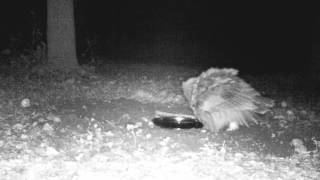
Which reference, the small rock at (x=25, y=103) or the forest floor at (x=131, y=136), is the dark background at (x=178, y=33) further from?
the small rock at (x=25, y=103)

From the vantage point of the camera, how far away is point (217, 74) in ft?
20.8

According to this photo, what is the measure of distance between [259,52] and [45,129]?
6861mm

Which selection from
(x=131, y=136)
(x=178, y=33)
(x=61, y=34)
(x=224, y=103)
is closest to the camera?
(x=131, y=136)

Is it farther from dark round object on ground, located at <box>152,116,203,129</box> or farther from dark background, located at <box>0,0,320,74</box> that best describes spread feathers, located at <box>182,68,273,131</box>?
dark background, located at <box>0,0,320,74</box>

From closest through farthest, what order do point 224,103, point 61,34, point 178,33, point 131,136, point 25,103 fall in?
point 131,136 → point 224,103 → point 25,103 → point 61,34 → point 178,33

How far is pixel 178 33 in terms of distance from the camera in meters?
12.7

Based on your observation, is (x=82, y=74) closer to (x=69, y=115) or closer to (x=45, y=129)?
(x=69, y=115)

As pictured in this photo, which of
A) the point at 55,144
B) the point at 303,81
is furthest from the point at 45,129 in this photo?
the point at 303,81

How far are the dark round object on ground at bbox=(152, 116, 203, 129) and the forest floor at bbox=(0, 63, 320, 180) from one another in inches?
4.2

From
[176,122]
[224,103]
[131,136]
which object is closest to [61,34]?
[176,122]

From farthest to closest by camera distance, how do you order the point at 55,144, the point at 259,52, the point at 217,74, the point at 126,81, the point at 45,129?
the point at 259,52, the point at 126,81, the point at 217,74, the point at 45,129, the point at 55,144

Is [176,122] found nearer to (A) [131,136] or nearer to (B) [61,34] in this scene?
(A) [131,136]

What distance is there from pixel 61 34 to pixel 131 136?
133 inches

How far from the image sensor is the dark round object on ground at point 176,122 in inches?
218
